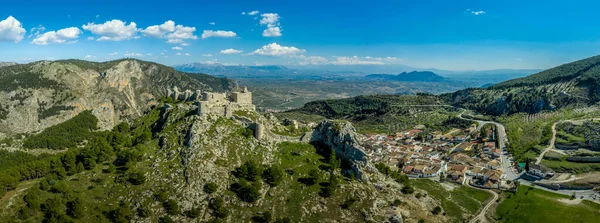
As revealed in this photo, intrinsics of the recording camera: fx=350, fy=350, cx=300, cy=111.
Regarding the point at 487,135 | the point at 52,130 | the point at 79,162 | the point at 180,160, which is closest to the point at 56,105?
the point at 52,130

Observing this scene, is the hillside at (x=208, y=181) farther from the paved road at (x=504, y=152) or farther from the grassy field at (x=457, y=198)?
the paved road at (x=504, y=152)

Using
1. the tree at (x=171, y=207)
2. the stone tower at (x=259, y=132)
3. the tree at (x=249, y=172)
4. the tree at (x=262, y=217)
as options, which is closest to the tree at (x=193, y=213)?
the tree at (x=171, y=207)

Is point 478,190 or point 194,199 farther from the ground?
point 194,199

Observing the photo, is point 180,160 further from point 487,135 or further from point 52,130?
point 487,135

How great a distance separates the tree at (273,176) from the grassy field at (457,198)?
3493 cm

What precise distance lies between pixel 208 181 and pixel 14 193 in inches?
1272

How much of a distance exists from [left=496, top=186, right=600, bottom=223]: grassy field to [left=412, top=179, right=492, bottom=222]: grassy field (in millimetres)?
4823

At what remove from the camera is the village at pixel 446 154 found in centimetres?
9638

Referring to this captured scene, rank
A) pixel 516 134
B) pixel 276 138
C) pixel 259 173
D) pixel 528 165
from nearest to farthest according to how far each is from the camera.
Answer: pixel 259 173
pixel 276 138
pixel 528 165
pixel 516 134

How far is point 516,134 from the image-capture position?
136 metres

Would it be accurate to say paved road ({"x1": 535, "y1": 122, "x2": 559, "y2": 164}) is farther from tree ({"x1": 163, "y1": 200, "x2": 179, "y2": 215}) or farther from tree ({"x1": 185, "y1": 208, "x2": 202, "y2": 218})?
tree ({"x1": 163, "y1": 200, "x2": 179, "y2": 215})

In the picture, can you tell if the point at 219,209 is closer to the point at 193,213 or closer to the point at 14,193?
the point at 193,213

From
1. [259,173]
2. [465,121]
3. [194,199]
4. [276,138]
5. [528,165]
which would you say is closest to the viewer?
[194,199]

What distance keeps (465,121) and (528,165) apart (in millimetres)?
77218
